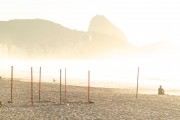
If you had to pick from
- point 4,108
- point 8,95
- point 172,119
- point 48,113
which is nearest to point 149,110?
point 172,119

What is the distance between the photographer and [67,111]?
28.9 m

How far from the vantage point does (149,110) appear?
101ft

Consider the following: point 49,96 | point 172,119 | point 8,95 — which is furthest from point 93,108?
point 8,95

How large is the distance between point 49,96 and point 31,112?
409 inches

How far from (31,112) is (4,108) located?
2931 millimetres

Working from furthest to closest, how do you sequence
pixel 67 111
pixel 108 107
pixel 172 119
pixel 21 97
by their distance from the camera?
pixel 21 97
pixel 108 107
pixel 67 111
pixel 172 119

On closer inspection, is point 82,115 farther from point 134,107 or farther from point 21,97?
point 21,97

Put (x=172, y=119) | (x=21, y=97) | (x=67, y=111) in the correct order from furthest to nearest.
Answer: (x=21, y=97) → (x=67, y=111) → (x=172, y=119)

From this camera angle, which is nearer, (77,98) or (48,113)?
(48,113)

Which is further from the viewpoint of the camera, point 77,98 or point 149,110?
point 77,98

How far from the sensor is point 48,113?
91.7 ft

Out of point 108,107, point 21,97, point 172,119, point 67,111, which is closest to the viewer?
point 172,119

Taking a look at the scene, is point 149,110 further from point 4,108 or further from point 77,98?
point 4,108

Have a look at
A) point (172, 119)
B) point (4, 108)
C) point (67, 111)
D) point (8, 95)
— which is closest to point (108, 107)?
point (67, 111)
